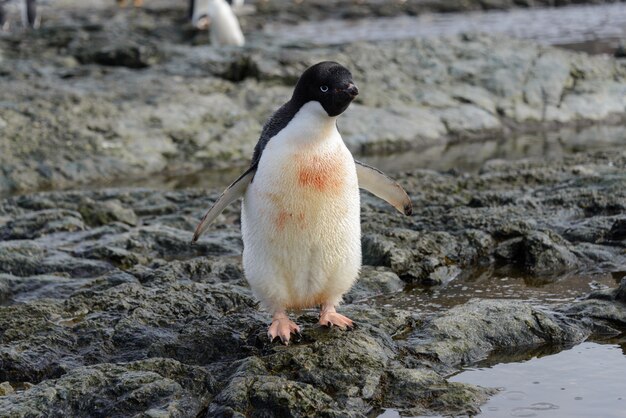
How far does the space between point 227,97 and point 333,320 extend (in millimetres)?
7328

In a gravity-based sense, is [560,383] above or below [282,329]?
below

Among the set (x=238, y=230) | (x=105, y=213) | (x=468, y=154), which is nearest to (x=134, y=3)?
(x=468, y=154)

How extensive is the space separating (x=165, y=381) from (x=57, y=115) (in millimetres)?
6990

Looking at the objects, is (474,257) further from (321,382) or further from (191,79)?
(191,79)

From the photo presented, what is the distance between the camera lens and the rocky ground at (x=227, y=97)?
10.3 meters

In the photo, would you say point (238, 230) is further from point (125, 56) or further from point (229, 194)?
point (125, 56)

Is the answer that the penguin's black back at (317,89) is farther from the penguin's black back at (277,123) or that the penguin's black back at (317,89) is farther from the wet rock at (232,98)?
the wet rock at (232,98)

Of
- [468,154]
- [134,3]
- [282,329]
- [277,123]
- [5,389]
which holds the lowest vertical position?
[134,3]

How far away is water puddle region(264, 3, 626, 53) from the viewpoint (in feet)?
65.2

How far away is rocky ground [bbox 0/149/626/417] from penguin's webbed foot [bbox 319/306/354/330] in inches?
2.3

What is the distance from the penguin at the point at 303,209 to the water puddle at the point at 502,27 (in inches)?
537

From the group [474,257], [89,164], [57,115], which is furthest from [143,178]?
[474,257]

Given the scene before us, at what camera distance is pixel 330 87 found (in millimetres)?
4242

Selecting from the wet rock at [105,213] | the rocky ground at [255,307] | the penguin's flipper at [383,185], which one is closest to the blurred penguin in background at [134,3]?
the rocky ground at [255,307]
